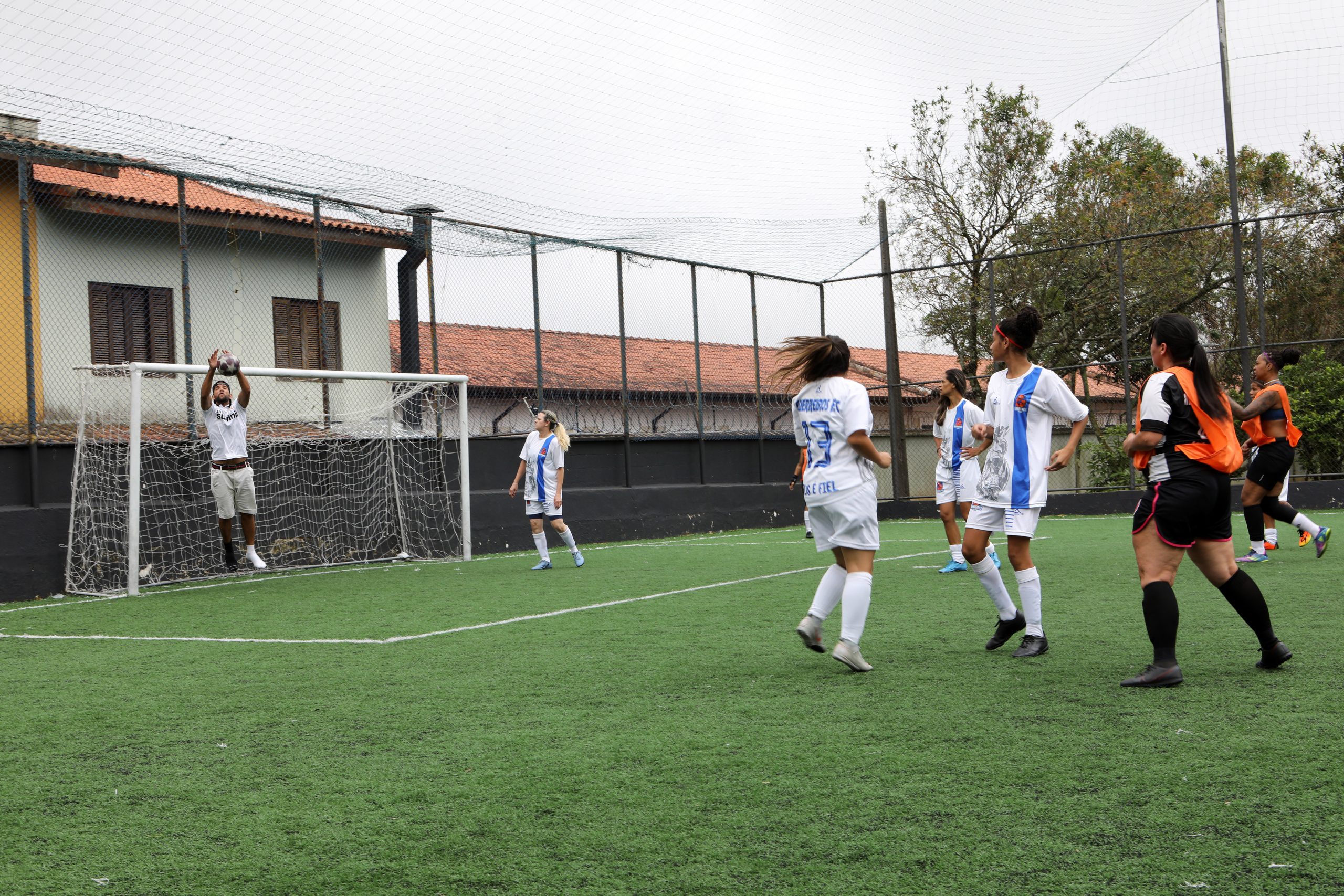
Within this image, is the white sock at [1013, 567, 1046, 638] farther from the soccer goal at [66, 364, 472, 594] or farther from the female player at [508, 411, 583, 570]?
the soccer goal at [66, 364, 472, 594]

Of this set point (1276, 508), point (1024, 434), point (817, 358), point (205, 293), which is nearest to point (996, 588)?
point (1024, 434)

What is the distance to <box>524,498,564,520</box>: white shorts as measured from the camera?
1250cm

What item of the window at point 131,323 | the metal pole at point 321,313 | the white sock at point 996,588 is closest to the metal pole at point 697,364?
the metal pole at point 321,313

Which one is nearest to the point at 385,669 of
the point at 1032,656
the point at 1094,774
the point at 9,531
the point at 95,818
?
the point at 95,818

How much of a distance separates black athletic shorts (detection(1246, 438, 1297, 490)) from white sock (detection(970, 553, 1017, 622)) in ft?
15.8

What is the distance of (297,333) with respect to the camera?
53.3 ft

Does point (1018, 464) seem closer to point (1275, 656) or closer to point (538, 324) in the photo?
point (1275, 656)

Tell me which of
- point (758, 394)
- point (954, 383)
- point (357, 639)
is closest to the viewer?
point (357, 639)

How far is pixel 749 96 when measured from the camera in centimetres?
1409

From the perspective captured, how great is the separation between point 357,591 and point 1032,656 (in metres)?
6.64

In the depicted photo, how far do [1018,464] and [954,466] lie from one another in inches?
182

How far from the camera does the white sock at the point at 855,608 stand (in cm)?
554

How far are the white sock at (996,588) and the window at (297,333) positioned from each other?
1154 centimetres

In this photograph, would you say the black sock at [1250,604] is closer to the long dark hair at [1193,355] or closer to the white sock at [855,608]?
the long dark hair at [1193,355]
